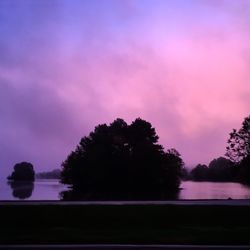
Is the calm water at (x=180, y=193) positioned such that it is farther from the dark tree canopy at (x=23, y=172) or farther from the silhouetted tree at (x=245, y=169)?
the dark tree canopy at (x=23, y=172)

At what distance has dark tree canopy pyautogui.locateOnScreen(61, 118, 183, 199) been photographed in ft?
196

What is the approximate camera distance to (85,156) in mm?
65062

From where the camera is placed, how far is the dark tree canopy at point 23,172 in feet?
320

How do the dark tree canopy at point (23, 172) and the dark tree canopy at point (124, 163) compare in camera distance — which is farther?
the dark tree canopy at point (23, 172)

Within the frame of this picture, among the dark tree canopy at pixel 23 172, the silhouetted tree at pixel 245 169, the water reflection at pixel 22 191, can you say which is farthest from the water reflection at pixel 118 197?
the dark tree canopy at pixel 23 172

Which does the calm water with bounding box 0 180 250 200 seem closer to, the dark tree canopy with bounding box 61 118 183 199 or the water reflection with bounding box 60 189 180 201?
the water reflection with bounding box 60 189 180 201

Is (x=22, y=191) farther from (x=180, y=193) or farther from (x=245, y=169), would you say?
(x=245, y=169)
